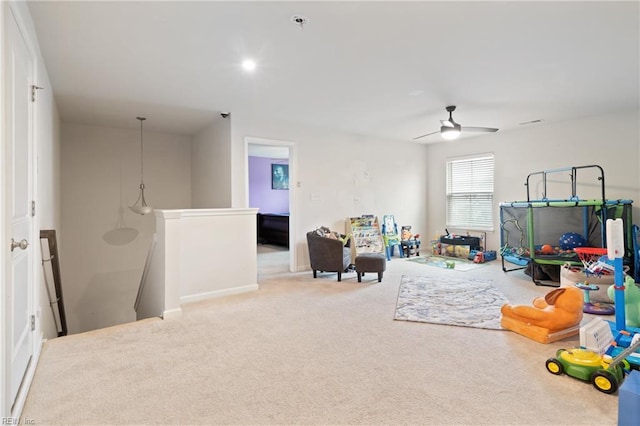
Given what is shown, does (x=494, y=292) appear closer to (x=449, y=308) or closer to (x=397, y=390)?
(x=449, y=308)

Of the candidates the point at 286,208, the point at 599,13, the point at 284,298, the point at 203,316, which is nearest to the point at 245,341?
the point at 203,316

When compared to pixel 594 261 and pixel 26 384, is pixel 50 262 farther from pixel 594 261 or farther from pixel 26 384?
pixel 594 261

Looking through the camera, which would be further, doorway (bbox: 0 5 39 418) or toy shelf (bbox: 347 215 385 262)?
toy shelf (bbox: 347 215 385 262)

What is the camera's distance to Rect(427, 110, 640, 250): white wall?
16.1ft

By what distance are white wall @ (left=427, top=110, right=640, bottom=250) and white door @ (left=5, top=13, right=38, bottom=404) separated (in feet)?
21.7

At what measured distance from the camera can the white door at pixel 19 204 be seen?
1.68 metres

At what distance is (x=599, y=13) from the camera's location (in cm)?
238

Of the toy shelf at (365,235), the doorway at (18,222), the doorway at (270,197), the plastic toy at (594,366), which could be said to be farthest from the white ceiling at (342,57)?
the doorway at (270,197)

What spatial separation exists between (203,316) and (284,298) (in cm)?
93

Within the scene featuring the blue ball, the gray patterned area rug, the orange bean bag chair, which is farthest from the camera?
the blue ball

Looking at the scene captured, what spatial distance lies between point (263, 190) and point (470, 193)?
222 inches

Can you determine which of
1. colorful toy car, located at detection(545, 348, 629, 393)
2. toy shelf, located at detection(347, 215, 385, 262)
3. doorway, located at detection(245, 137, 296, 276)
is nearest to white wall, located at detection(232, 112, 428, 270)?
toy shelf, located at detection(347, 215, 385, 262)

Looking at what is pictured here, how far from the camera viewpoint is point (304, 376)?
7.12 feet

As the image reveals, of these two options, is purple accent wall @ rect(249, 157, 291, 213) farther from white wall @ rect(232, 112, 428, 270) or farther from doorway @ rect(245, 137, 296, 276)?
white wall @ rect(232, 112, 428, 270)
